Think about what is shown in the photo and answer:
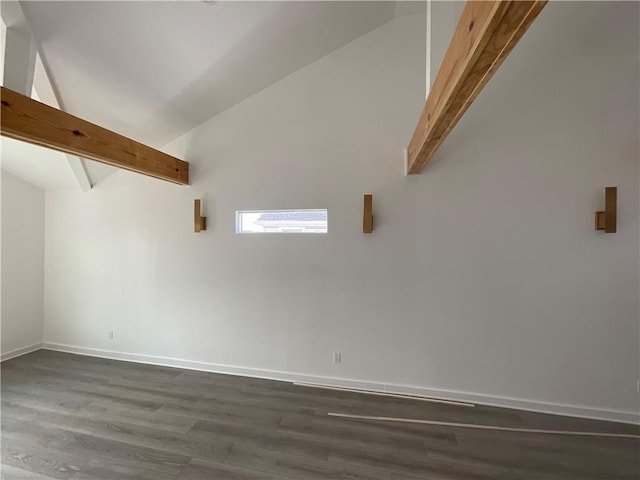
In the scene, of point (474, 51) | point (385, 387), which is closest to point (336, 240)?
point (385, 387)

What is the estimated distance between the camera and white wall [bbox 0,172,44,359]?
140 inches

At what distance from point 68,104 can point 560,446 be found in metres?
5.25

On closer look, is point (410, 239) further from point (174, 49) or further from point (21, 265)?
point (21, 265)

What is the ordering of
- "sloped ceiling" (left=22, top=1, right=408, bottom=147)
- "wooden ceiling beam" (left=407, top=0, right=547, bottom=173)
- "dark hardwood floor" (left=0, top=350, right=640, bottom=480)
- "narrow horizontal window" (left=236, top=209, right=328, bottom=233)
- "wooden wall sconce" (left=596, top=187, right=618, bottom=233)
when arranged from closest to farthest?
"wooden ceiling beam" (left=407, top=0, right=547, bottom=173)
"dark hardwood floor" (left=0, top=350, right=640, bottom=480)
"sloped ceiling" (left=22, top=1, right=408, bottom=147)
"wooden wall sconce" (left=596, top=187, right=618, bottom=233)
"narrow horizontal window" (left=236, top=209, right=328, bottom=233)

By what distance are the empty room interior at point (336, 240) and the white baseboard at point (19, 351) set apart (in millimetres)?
34

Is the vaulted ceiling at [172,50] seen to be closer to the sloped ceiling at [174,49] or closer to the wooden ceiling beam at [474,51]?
the sloped ceiling at [174,49]

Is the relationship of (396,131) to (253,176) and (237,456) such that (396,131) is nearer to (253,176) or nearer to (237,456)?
(253,176)

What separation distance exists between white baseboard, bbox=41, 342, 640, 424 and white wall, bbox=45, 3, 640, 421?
0.02 meters

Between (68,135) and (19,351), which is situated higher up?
(68,135)

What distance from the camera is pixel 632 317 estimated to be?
2369mm

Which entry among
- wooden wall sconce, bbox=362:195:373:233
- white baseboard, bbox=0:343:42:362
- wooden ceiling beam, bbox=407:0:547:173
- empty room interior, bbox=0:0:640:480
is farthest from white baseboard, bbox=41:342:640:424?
wooden ceiling beam, bbox=407:0:547:173

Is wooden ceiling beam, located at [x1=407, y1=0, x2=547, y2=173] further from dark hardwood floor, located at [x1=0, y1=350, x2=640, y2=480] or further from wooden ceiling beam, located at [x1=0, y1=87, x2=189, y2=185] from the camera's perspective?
wooden ceiling beam, located at [x1=0, y1=87, x2=189, y2=185]

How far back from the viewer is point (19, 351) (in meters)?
3.69

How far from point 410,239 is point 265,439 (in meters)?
2.23
